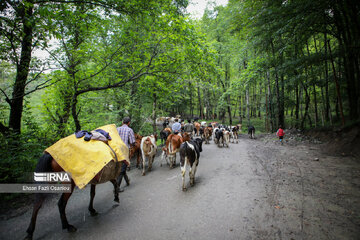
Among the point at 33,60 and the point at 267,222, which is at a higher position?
the point at 33,60

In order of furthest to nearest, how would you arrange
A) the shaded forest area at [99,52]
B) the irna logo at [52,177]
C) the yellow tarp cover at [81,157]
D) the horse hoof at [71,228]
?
1. the shaded forest area at [99,52]
2. the horse hoof at [71,228]
3. the irna logo at [52,177]
4. the yellow tarp cover at [81,157]

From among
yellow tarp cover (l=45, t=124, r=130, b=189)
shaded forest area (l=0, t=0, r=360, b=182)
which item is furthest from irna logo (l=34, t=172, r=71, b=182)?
shaded forest area (l=0, t=0, r=360, b=182)

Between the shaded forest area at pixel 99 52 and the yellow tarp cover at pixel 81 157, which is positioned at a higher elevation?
the shaded forest area at pixel 99 52

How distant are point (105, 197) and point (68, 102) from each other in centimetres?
448

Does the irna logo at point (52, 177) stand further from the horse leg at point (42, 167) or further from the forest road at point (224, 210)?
the forest road at point (224, 210)

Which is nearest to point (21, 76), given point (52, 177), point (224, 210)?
point (52, 177)

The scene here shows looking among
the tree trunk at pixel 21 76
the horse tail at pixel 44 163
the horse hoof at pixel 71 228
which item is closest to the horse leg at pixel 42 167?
the horse tail at pixel 44 163

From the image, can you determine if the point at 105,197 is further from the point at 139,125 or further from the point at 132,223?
the point at 139,125

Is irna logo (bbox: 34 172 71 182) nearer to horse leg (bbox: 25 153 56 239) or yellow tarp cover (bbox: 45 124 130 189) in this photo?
horse leg (bbox: 25 153 56 239)

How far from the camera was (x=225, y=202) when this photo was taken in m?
3.83

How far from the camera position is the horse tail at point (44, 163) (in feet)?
9.43

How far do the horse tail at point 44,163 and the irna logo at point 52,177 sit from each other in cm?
9

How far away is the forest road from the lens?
111 inches

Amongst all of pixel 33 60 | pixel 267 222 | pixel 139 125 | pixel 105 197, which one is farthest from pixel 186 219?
pixel 139 125
